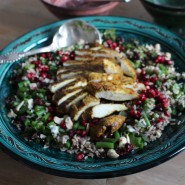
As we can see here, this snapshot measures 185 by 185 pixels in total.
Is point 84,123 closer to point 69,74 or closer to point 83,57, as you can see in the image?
point 69,74

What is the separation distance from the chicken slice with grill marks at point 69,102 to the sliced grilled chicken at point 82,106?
0.05 feet

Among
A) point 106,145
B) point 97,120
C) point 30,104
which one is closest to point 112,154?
point 106,145

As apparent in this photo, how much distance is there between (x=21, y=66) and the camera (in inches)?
53.6

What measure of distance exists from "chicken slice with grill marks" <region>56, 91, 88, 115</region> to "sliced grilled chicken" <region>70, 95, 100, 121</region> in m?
0.02

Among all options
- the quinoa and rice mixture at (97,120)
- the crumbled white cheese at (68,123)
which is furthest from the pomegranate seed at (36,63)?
the crumbled white cheese at (68,123)

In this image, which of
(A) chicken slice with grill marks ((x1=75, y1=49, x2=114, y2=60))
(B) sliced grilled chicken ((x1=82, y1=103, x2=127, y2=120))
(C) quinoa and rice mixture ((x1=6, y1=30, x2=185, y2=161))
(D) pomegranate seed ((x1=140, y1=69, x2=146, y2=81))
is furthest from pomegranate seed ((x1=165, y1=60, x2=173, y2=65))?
(B) sliced grilled chicken ((x1=82, y1=103, x2=127, y2=120))

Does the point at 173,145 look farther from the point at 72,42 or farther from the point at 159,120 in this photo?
the point at 72,42

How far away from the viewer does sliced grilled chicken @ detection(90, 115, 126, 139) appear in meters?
1.05

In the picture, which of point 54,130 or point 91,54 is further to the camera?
point 91,54

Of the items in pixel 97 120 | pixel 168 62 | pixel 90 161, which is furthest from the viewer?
pixel 168 62

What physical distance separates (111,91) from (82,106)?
10 centimetres

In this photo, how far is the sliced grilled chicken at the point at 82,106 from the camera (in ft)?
3.64

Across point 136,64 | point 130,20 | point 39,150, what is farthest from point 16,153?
point 130,20

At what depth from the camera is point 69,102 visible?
114cm
